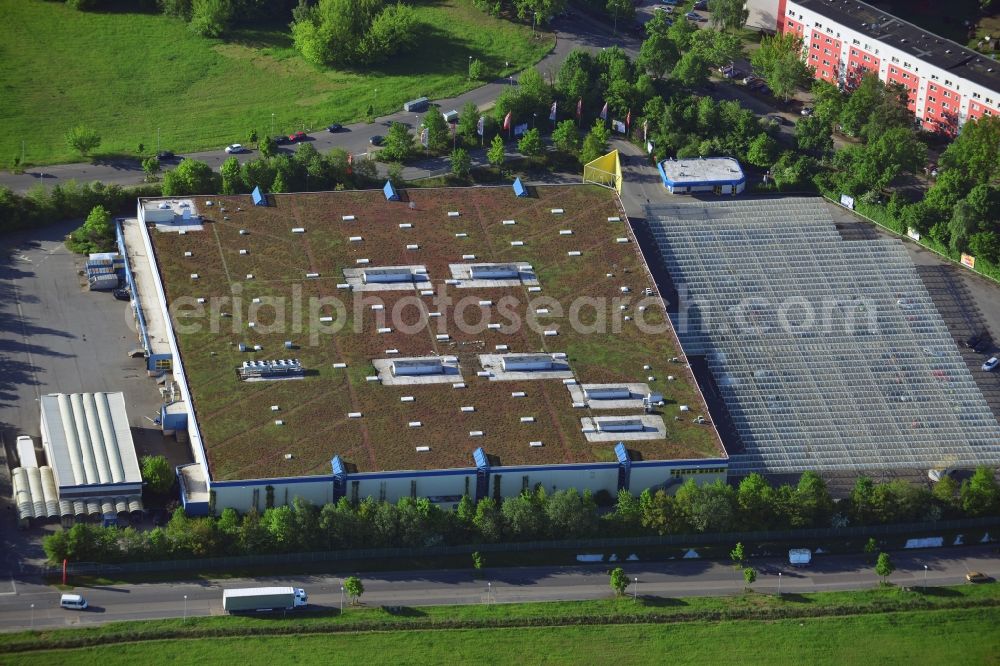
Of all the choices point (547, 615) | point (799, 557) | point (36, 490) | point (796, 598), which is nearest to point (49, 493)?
point (36, 490)

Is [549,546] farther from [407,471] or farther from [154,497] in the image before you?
[154,497]

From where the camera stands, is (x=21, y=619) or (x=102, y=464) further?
(x=102, y=464)

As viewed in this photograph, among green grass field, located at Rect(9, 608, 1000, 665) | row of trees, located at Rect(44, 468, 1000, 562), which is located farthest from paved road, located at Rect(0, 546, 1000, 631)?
green grass field, located at Rect(9, 608, 1000, 665)

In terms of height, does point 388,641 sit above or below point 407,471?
below

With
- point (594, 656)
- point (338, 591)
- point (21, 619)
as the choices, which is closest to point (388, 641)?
point (338, 591)

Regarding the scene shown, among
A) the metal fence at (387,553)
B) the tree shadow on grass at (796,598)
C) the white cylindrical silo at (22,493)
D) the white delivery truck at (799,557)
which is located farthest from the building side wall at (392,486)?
the tree shadow on grass at (796,598)
